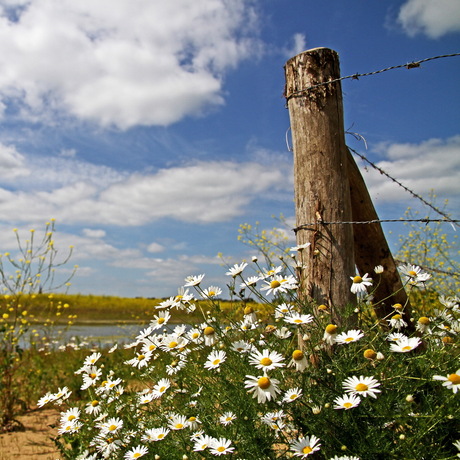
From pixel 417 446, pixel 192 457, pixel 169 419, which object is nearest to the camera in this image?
pixel 417 446

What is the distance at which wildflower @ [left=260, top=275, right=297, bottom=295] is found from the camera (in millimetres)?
2701

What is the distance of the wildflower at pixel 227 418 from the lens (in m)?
2.30

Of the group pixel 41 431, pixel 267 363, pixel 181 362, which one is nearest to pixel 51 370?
pixel 41 431

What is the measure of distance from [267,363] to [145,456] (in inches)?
41.9

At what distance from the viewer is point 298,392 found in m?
2.23

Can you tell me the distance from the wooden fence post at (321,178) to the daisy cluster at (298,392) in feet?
0.56

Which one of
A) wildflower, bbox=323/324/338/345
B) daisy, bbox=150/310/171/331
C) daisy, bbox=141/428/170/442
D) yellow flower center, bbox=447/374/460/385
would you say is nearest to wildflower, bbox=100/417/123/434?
daisy, bbox=141/428/170/442

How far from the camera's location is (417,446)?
83.7 inches

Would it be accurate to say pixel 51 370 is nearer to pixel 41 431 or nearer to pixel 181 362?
pixel 41 431

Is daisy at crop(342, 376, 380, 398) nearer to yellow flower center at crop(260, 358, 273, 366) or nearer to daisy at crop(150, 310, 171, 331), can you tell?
yellow flower center at crop(260, 358, 273, 366)

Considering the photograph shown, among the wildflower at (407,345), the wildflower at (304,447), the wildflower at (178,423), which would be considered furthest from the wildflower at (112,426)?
the wildflower at (407,345)

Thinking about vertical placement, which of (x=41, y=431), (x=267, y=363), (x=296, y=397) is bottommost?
(x=41, y=431)

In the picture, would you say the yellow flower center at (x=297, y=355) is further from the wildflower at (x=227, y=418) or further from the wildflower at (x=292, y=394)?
the wildflower at (x=227, y=418)

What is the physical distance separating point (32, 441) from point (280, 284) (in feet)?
11.4
